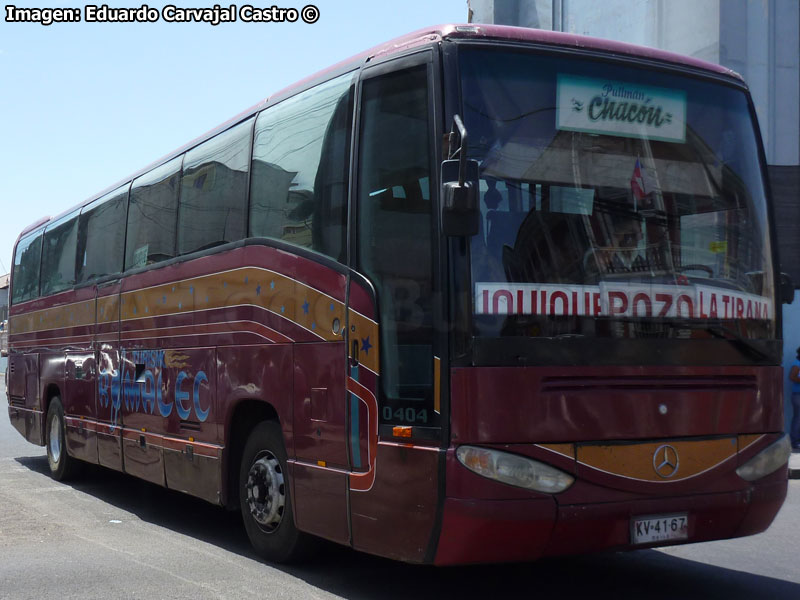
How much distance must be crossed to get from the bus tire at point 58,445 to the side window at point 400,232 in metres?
8.38

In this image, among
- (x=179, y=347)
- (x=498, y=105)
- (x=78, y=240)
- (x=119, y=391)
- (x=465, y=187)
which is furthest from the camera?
(x=78, y=240)

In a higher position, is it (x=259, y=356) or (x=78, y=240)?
(x=78, y=240)

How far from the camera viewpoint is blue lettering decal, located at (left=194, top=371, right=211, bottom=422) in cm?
885

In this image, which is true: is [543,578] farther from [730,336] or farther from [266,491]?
[730,336]

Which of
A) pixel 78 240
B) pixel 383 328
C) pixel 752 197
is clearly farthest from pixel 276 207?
pixel 78 240

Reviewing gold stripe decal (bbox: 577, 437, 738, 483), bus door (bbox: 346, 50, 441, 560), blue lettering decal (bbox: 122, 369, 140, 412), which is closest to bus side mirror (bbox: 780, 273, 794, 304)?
gold stripe decal (bbox: 577, 437, 738, 483)

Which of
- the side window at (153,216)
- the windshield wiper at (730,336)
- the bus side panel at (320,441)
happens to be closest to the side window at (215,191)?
the side window at (153,216)

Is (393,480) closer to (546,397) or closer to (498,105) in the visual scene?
(546,397)

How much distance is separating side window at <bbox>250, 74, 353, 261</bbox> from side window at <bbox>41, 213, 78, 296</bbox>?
6.18 meters

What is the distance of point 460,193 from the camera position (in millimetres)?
5562

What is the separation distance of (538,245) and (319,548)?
298cm

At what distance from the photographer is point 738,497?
6266 millimetres

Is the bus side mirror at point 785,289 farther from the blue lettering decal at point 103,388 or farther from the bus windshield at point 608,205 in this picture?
the blue lettering decal at point 103,388

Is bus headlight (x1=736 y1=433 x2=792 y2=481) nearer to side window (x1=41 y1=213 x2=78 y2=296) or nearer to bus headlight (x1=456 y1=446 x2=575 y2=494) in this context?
bus headlight (x1=456 y1=446 x2=575 y2=494)
